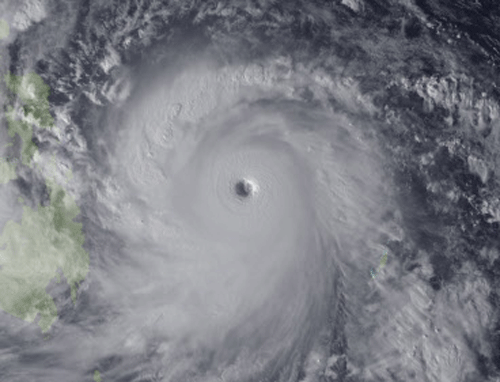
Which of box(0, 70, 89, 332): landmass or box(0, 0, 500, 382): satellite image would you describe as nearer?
box(0, 0, 500, 382): satellite image

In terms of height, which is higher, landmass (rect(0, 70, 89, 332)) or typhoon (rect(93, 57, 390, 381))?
typhoon (rect(93, 57, 390, 381))

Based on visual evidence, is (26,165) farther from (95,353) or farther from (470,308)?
(470,308)

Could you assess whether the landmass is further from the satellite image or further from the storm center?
the storm center

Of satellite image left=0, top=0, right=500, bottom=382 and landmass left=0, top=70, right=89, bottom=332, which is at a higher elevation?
satellite image left=0, top=0, right=500, bottom=382

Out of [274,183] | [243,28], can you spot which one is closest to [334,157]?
[274,183]

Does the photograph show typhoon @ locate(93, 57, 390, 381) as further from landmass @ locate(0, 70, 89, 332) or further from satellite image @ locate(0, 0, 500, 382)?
landmass @ locate(0, 70, 89, 332)

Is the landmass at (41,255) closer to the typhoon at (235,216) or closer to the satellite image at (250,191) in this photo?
the satellite image at (250,191)

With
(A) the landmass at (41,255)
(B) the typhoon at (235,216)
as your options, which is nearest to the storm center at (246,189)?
(B) the typhoon at (235,216)

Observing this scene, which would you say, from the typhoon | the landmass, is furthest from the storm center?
the landmass

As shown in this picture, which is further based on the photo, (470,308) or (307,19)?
(307,19)
